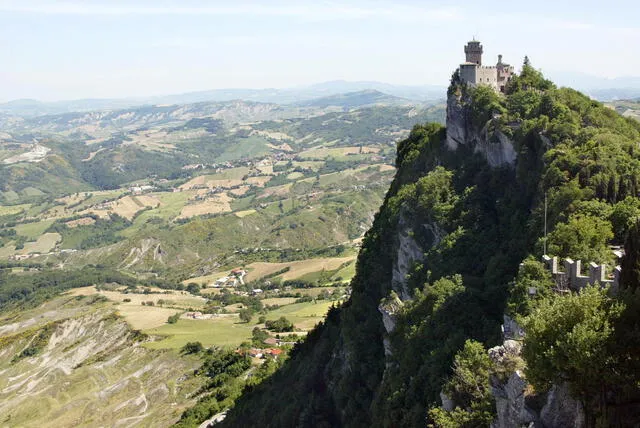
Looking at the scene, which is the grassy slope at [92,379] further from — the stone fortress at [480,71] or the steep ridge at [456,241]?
the stone fortress at [480,71]

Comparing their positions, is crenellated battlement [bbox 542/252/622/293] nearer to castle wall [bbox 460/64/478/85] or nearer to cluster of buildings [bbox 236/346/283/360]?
castle wall [bbox 460/64/478/85]

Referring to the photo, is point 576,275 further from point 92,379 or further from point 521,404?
point 92,379

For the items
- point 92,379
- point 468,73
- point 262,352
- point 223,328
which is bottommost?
point 92,379

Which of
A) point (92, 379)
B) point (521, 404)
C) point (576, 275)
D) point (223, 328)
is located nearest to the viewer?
point (521, 404)

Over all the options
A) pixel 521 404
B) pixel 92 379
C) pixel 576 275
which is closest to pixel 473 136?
pixel 576 275

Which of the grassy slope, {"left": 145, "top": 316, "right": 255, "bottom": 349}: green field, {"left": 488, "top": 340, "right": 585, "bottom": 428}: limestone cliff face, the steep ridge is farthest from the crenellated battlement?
{"left": 145, "top": 316, "right": 255, "bottom": 349}: green field

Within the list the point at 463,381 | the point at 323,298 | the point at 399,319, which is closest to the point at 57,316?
the point at 323,298
